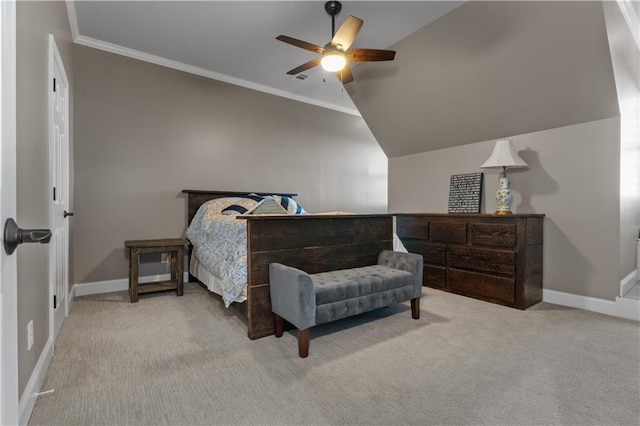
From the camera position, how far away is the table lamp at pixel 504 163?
3.30m

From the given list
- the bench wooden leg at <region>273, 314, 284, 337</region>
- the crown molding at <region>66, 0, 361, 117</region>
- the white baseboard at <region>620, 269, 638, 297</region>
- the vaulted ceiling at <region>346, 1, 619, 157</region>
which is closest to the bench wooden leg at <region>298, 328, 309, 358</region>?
the bench wooden leg at <region>273, 314, 284, 337</region>

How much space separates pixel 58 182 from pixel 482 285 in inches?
162

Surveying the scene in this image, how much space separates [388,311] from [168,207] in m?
2.98

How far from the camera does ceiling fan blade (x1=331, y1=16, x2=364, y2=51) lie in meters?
2.37

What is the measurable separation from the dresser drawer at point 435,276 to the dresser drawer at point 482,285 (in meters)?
0.07

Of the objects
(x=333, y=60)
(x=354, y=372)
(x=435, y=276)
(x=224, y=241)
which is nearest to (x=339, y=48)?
(x=333, y=60)

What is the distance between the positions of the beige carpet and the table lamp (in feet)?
3.95

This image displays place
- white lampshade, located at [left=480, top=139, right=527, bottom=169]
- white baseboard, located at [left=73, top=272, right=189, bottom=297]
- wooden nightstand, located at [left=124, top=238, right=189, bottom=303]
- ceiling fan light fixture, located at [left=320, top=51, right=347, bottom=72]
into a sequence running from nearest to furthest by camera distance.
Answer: ceiling fan light fixture, located at [left=320, top=51, right=347, bottom=72] → wooden nightstand, located at [left=124, top=238, right=189, bottom=303] → white lampshade, located at [left=480, top=139, right=527, bottom=169] → white baseboard, located at [left=73, top=272, right=189, bottom=297]

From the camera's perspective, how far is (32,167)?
166 cm

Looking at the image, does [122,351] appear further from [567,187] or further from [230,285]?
[567,187]

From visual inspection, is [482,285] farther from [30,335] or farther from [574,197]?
[30,335]

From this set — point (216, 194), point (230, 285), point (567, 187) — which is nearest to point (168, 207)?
point (216, 194)

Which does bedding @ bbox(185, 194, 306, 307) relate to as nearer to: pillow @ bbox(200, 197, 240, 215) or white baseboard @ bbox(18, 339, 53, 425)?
pillow @ bbox(200, 197, 240, 215)

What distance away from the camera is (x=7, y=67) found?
625mm
